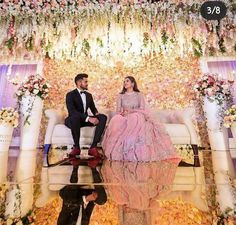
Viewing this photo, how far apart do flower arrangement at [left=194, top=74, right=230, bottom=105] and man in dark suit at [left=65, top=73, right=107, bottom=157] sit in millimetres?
1686

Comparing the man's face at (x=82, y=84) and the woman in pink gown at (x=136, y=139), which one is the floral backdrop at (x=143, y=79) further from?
the woman in pink gown at (x=136, y=139)

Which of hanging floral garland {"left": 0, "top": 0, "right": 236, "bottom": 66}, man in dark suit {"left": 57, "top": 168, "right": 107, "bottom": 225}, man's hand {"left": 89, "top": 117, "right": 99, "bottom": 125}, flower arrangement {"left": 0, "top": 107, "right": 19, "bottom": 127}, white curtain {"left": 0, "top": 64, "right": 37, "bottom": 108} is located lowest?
man in dark suit {"left": 57, "top": 168, "right": 107, "bottom": 225}

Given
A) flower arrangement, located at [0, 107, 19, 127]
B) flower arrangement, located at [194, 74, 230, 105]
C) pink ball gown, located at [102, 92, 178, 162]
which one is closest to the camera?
pink ball gown, located at [102, 92, 178, 162]

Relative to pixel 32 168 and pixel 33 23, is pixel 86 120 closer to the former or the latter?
pixel 32 168

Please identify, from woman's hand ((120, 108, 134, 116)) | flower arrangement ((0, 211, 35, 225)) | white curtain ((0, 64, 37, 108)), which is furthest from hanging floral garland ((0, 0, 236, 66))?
flower arrangement ((0, 211, 35, 225))

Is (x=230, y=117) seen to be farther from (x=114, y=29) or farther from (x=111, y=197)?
(x=111, y=197)

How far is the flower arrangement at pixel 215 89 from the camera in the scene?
4531 millimetres

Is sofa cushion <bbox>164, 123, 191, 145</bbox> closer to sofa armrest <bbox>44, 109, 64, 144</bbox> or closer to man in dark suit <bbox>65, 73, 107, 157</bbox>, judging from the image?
man in dark suit <bbox>65, 73, 107, 157</bbox>

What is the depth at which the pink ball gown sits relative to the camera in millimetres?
3402

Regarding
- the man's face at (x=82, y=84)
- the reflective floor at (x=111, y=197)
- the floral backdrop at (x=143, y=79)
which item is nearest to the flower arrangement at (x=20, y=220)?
the reflective floor at (x=111, y=197)

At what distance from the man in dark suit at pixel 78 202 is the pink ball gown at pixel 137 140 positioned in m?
1.40

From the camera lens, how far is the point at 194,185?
2215mm

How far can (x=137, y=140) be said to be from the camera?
137 inches

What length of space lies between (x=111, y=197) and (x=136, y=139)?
180 cm
